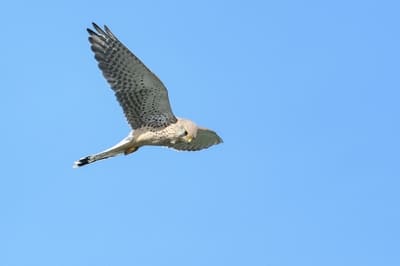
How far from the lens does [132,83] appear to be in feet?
68.3

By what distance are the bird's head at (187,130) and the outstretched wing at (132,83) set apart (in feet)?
0.51

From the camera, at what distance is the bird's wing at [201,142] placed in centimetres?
2272

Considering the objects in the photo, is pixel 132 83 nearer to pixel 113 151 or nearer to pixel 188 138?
pixel 113 151

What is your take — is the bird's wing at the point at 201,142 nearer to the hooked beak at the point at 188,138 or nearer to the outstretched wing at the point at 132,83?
the hooked beak at the point at 188,138

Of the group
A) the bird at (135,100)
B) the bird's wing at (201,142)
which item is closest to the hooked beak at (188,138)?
the bird at (135,100)

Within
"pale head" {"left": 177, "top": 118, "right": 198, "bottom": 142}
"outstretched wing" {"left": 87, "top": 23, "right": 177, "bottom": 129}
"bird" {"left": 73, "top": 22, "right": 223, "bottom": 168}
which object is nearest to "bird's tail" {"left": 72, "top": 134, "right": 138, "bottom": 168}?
"bird" {"left": 73, "top": 22, "right": 223, "bottom": 168}

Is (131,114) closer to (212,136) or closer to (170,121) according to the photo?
(170,121)

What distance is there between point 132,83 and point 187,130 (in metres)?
1.27

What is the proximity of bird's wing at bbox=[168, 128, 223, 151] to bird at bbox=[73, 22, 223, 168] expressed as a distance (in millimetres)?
962

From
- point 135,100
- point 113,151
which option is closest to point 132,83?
point 135,100

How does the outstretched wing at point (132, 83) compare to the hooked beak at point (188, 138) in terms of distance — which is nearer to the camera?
the outstretched wing at point (132, 83)

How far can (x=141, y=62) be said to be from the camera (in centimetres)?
2044

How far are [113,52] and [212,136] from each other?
3.10 meters

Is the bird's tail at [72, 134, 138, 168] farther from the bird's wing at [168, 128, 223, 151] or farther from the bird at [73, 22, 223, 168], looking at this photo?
the bird's wing at [168, 128, 223, 151]
